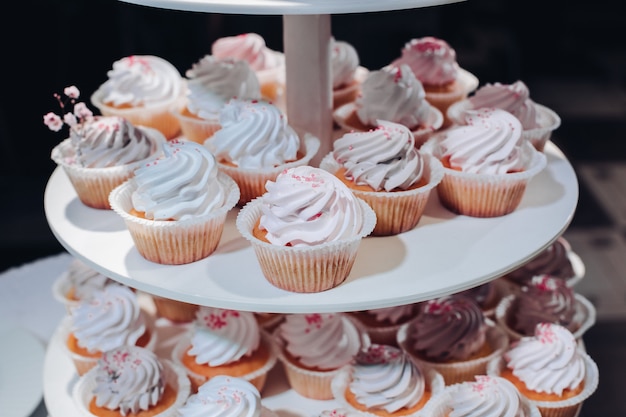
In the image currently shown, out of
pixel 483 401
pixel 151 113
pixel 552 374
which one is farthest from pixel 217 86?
pixel 552 374

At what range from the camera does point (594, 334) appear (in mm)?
4473

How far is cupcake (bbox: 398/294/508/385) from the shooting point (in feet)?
9.40

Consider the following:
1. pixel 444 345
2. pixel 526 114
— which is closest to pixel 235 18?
pixel 526 114

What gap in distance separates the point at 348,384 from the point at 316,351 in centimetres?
19

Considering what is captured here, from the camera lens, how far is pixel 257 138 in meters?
2.46

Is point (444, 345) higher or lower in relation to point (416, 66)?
lower

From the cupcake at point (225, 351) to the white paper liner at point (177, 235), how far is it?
586 millimetres

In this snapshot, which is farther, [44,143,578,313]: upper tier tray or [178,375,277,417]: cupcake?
[178,375,277,417]: cupcake

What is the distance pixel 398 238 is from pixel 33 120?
3108 mm

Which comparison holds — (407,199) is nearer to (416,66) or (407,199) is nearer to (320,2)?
(320,2)

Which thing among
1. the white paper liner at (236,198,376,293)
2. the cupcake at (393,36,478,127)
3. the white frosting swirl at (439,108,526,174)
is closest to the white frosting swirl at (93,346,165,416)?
the white paper liner at (236,198,376,293)

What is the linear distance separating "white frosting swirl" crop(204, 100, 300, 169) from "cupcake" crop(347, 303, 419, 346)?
0.88 metres

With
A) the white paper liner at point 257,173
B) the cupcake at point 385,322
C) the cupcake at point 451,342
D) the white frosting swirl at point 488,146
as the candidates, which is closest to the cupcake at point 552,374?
the cupcake at point 451,342

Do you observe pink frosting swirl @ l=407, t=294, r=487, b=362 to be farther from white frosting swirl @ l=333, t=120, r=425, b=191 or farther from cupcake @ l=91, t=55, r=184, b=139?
cupcake @ l=91, t=55, r=184, b=139
